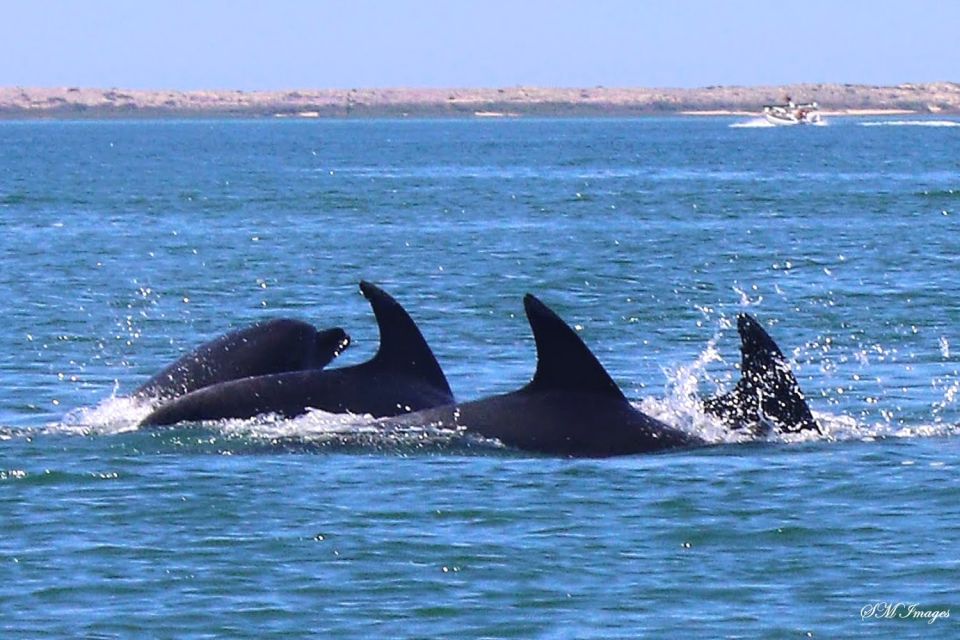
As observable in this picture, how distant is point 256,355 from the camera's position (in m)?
18.0

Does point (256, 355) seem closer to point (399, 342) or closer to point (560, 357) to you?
point (399, 342)

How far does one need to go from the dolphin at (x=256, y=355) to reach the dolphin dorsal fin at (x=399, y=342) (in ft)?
2.80

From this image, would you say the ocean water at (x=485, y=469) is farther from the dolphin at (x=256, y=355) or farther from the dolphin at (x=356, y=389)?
the dolphin at (x=256, y=355)

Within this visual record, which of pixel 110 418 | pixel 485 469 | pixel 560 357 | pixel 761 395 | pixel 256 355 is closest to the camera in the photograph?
pixel 560 357

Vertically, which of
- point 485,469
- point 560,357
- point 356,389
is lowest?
point 485,469

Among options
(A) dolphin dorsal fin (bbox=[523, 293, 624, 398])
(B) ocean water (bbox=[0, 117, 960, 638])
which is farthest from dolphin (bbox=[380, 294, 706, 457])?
(B) ocean water (bbox=[0, 117, 960, 638])

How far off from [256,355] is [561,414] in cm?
303

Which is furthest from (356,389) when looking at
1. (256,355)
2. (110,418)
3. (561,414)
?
(110,418)

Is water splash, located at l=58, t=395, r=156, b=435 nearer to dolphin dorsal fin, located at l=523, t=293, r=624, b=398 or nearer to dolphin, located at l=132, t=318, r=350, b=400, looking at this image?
dolphin, located at l=132, t=318, r=350, b=400

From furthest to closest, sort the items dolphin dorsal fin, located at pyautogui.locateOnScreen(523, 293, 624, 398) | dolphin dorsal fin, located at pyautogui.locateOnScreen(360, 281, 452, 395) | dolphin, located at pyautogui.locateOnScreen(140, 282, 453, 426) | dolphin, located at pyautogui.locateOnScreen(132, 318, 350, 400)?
dolphin, located at pyautogui.locateOnScreen(132, 318, 350, 400) → dolphin, located at pyautogui.locateOnScreen(140, 282, 453, 426) → dolphin dorsal fin, located at pyautogui.locateOnScreen(360, 281, 452, 395) → dolphin dorsal fin, located at pyautogui.locateOnScreen(523, 293, 624, 398)

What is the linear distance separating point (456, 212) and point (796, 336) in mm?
37400

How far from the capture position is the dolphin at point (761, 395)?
16594 mm

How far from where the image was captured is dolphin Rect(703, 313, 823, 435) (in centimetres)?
1659

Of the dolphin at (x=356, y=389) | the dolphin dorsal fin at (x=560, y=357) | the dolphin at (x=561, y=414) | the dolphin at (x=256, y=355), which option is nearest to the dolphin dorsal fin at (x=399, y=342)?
the dolphin at (x=356, y=389)
